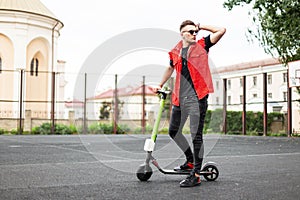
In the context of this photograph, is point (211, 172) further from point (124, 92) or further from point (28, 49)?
point (28, 49)

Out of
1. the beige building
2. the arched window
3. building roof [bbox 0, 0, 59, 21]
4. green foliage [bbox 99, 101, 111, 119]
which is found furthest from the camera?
the arched window

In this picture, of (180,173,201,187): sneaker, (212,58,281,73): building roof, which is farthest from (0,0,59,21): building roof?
(212,58,281,73): building roof

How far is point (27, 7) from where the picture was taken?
28641 mm

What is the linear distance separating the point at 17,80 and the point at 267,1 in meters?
18.4

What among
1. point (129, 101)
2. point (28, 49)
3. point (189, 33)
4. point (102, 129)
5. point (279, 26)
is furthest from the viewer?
point (28, 49)

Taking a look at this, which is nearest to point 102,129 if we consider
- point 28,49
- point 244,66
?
point 28,49

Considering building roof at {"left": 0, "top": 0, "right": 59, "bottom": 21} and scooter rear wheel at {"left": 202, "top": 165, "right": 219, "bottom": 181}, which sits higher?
building roof at {"left": 0, "top": 0, "right": 59, "bottom": 21}

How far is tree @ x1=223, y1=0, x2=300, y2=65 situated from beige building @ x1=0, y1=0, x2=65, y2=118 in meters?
14.5

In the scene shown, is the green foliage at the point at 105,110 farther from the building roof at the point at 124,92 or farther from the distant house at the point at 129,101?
the building roof at the point at 124,92

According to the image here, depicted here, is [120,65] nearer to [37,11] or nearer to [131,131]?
[131,131]

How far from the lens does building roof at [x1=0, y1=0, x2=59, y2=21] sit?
27462mm

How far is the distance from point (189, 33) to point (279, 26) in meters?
11.8

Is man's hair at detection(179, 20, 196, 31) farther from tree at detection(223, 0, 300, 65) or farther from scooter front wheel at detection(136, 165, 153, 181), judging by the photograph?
tree at detection(223, 0, 300, 65)

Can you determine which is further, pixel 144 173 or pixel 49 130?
pixel 49 130
